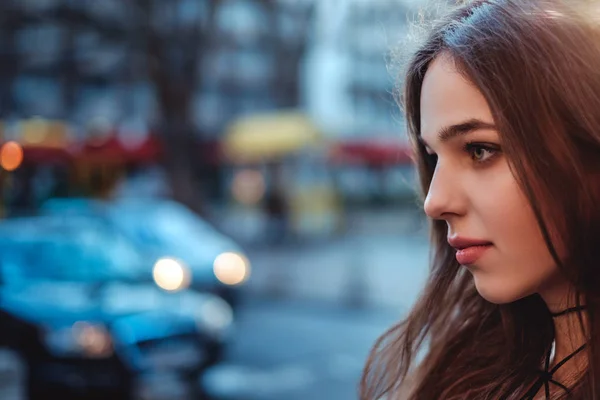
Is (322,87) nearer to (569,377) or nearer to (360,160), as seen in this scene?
(360,160)

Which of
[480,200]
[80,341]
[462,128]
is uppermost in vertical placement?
[80,341]

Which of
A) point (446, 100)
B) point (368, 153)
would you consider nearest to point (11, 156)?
point (368, 153)

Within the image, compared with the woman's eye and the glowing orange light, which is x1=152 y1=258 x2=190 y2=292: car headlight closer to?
the woman's eye

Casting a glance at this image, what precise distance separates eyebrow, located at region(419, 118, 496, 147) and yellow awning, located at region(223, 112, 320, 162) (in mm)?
17861

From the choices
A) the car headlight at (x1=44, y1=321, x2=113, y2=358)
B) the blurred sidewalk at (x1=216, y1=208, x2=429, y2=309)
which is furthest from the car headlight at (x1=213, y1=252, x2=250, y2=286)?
the car headlight at (x1=44, y1=321, x2=113, y2=358)

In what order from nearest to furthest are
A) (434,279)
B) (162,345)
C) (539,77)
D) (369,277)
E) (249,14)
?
(539,77), (434,279), (162,345), (369,277), (249,14)

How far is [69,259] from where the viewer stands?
23.9ft

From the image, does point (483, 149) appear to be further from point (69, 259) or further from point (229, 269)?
point (229, 269)

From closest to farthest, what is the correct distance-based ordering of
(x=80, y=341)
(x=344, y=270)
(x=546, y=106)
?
(x=546, y=106), (x=80, y=341), (x=344, y=270)

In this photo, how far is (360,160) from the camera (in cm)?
2331

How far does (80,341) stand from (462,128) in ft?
18.6

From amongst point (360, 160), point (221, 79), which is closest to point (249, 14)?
point (221, 79)

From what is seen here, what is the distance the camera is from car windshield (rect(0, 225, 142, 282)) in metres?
7.09

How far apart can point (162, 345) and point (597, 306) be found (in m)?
5.93
